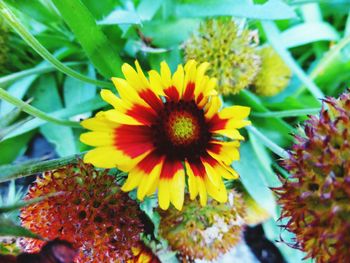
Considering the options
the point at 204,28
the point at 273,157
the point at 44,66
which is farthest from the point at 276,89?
the point at 44,66

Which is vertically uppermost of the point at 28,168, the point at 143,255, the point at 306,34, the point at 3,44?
the point at 3,44

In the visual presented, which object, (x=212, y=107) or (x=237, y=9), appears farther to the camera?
(x=237, y=9)

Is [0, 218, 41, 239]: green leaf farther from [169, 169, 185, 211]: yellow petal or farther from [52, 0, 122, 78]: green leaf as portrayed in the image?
[52, 0, 122, 78]: green leaf

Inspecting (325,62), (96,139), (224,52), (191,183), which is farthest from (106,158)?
(325,62)

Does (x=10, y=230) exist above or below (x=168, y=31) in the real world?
below

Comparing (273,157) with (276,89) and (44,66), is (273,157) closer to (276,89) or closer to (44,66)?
(276,89)

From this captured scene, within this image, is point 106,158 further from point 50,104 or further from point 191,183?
point 50,104
